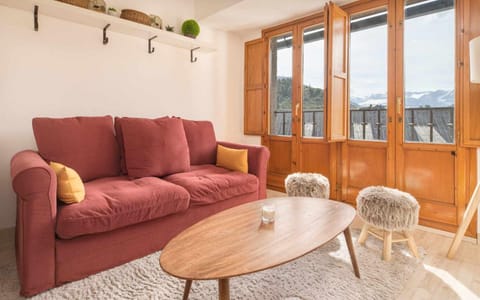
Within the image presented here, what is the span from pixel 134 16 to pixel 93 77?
722mm

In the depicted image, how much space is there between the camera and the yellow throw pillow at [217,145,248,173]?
2.78 metres

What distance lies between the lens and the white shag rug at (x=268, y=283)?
5.07 feet

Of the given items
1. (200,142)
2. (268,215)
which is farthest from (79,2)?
(268,215)

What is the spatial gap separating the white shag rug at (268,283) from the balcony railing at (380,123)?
127 centimetres

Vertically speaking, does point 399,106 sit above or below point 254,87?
below

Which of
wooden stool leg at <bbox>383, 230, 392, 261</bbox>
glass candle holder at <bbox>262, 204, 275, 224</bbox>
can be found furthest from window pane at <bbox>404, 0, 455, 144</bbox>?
glass candle holder at <bbox>262, 204, 275, 224</bbox>

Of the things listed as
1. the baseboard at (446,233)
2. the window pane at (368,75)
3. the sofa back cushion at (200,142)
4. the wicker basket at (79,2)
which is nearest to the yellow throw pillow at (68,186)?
the sofa back cushion at (200,142)

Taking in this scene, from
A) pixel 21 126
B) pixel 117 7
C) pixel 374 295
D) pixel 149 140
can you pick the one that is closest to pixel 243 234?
pixel 374 295

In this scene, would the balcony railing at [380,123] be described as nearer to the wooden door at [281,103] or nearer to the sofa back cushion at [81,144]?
the wooden door at [281,103]

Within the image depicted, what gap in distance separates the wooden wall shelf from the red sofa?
0.91 metres

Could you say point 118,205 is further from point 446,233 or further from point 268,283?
point 446,233

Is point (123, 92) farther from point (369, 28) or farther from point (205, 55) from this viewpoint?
point (369, 28)

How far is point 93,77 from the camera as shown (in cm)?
270

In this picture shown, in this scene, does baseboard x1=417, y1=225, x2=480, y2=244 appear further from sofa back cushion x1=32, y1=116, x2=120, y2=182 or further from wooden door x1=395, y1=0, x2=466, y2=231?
sofa back cushion x1=32, y1=116, x2=120, y2=182
